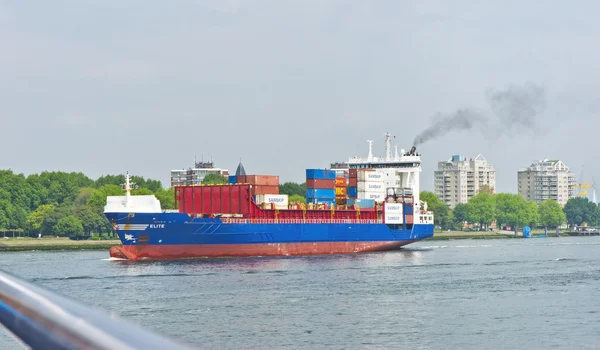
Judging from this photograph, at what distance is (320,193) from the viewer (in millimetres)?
67938

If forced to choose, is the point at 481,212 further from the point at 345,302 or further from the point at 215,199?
the point at 345,302

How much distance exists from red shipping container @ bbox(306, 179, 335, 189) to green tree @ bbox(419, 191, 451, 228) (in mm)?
84621

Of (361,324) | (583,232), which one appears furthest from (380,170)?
(583,232)

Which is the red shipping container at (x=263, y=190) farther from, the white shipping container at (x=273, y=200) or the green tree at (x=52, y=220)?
the green tree at (x=52, y=220)

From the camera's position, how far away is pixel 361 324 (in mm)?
24203

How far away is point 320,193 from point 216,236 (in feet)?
50.6

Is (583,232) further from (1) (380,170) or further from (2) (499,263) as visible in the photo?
(2) (499,263)

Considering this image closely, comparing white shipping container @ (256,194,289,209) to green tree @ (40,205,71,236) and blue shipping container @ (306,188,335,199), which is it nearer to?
blue shipping container @ (306,188,335,199)

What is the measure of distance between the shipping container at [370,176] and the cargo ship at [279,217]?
0.08m

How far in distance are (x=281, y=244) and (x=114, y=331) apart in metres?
57.0

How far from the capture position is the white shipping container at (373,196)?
70125mm

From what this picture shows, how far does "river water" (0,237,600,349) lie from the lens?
70.6ft

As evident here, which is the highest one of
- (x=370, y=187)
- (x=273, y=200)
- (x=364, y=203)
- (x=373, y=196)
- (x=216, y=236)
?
(x=370, y=187)

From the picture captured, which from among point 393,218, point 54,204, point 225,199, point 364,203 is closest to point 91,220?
point 54,204
